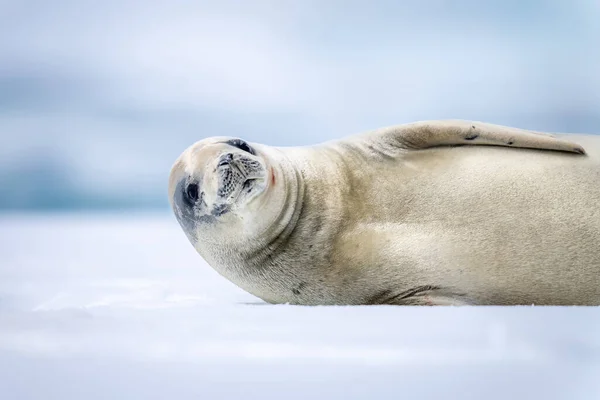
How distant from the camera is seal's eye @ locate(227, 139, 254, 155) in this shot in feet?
8.64

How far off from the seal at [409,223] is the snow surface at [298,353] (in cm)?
22

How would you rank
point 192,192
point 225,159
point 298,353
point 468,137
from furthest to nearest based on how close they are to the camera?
point 468,137
point 192,192
point 225,159
point 298,353

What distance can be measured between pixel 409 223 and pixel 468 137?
465 mm

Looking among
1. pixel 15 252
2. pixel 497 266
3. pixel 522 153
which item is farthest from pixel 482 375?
pixel 15 252

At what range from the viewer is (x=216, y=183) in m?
2.41

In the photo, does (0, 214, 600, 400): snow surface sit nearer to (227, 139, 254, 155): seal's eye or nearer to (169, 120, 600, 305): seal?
(169, 120, 600, 305): seal

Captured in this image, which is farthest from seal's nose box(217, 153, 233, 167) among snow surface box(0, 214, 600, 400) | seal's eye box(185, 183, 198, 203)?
snow surface box(0, 214, 600, 400)

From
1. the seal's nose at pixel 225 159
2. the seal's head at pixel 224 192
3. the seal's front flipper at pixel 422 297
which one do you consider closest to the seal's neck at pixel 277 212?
the seal's head at pixel 224 192

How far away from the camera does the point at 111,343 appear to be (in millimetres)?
1724

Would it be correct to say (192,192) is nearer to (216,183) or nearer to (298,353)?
(216,183)

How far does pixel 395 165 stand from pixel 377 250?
0.43m

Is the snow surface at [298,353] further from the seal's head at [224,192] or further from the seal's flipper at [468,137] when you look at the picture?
the seal's flipper at [468,137]

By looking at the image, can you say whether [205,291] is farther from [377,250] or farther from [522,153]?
[522,153]

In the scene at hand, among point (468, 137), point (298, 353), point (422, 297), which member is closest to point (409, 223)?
point (422, 297)
